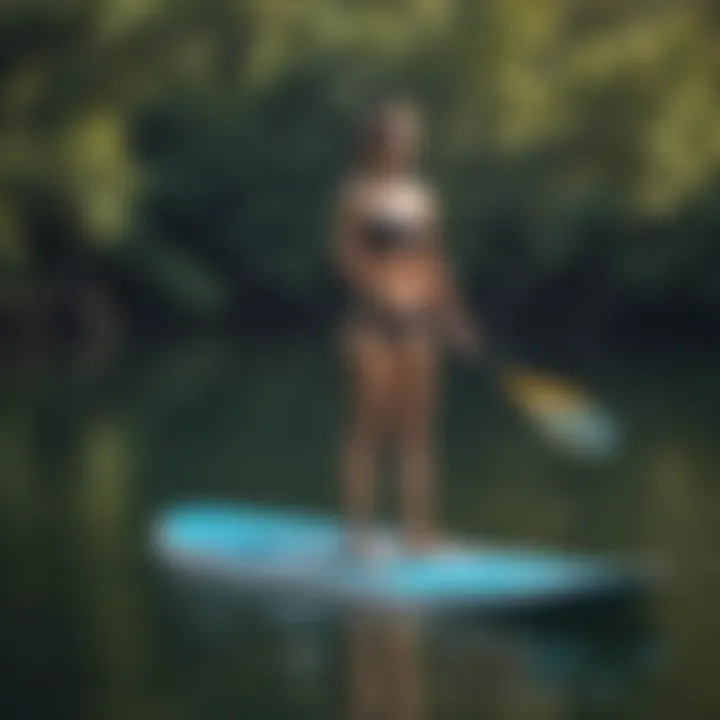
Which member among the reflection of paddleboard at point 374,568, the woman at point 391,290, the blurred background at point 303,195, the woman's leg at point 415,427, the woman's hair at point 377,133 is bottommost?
the reflection of paddleboard at point 374,568

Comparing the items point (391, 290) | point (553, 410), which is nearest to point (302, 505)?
point (553, 410)

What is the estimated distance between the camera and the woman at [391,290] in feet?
4.81

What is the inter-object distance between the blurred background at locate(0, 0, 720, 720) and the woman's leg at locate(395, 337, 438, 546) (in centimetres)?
83

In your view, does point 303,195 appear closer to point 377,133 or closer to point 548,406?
point 548,406

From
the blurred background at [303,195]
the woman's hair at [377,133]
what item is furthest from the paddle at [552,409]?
the blurred background at [303,195]

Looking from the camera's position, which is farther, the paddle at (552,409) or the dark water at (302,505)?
the paddle at (552,409)

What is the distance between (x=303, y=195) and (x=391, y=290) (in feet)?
7.57

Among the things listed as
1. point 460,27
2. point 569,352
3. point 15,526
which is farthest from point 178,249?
point 15,526

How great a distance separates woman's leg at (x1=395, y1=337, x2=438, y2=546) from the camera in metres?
1.54

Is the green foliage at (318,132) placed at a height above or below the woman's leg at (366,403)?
above

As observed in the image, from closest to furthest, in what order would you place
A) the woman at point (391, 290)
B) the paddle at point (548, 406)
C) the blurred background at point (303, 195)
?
1. the woman at point (391, 290)
2. the paddle at point (548, 406)
3. the blurred background at point (303, 195)

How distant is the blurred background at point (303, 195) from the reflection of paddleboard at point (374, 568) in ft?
2.96

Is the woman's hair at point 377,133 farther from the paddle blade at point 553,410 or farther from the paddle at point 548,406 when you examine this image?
the paddle blade at point 553,410

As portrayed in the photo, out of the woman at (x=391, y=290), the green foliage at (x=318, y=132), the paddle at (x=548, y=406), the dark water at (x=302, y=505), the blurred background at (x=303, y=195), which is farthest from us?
the green foliage at (x=318, y=132)
